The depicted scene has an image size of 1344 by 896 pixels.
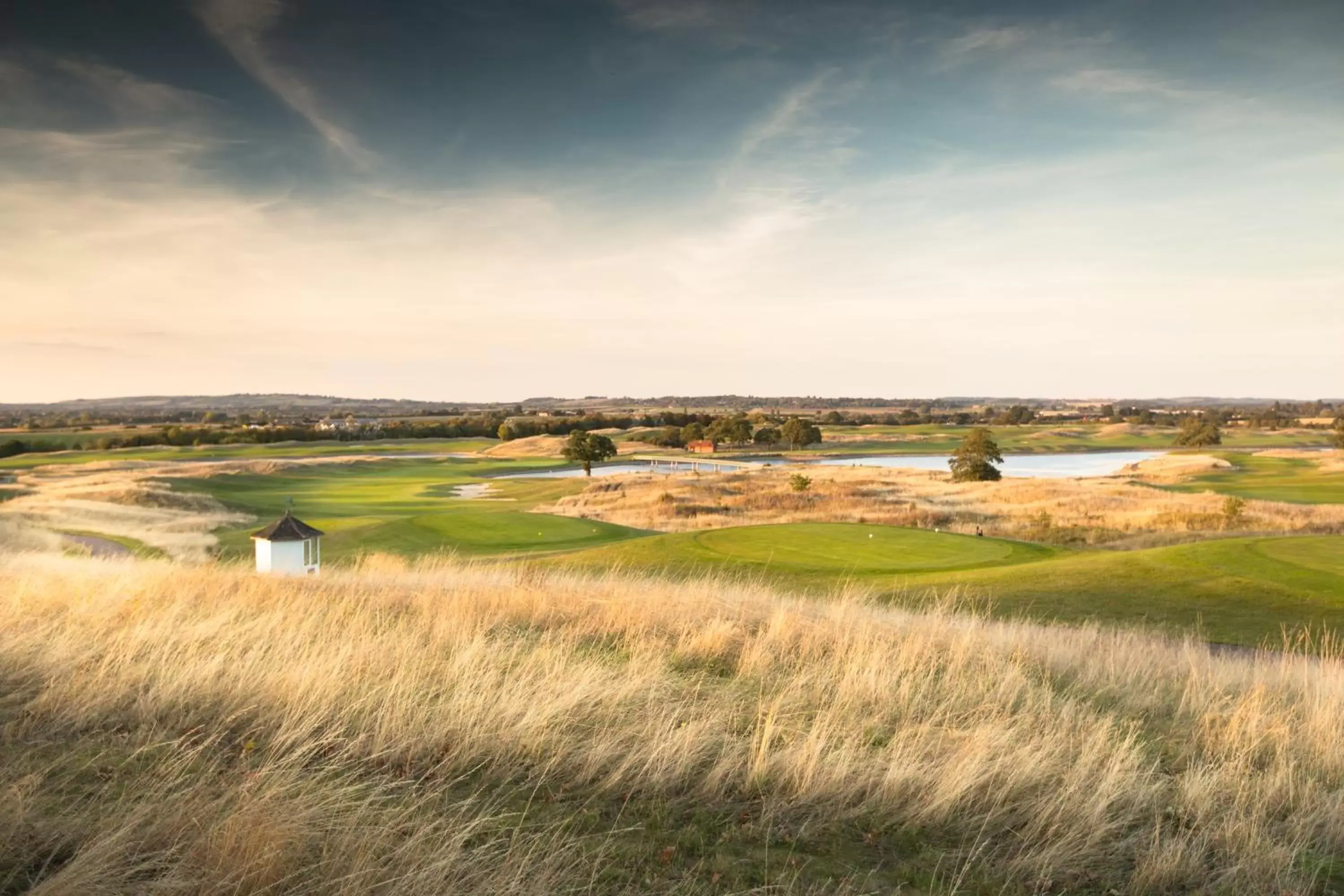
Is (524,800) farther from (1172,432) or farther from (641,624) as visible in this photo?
(1172,432)

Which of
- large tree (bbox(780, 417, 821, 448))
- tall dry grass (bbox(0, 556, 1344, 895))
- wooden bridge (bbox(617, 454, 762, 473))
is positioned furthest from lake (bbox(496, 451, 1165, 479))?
tall dry grass (bbox(0, 556, 1344, 895))

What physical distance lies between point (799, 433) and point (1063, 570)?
91.2m

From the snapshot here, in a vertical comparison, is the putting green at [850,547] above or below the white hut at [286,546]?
below

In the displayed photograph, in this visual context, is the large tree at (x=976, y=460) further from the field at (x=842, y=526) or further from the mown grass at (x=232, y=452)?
the mown grass at (x=232, y=452)

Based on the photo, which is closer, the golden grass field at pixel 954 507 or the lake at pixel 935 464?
the golden grass field at pixel 954 507

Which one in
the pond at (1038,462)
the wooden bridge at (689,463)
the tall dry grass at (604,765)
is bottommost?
the pond at (1038,462)

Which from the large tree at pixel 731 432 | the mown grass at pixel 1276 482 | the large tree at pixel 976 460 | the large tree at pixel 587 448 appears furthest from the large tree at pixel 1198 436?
the large tree at pixel 587 448

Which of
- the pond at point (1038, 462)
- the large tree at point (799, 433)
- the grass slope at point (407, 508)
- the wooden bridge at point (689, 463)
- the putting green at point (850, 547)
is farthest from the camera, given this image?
the large tree at point (799, 433)

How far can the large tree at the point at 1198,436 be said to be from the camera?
332ft

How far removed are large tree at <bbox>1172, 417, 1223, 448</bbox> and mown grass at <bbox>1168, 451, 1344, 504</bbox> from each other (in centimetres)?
2898

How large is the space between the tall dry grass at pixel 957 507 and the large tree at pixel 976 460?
10.5 ft

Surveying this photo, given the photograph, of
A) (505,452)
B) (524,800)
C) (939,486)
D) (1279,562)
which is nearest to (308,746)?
(524,800)

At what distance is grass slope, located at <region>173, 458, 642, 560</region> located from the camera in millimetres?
28797

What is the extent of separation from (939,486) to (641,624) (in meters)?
47.8
